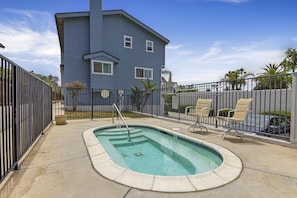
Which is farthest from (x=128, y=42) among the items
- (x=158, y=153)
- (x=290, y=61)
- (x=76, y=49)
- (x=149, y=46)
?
(x=290, y=61)

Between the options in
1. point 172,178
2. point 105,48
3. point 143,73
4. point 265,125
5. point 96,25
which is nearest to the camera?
point 172,178

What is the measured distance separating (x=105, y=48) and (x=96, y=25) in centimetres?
196

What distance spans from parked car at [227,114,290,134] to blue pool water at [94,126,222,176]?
6.73 feet

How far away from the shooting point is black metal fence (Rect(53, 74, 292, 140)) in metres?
5.16

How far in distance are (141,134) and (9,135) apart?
Answer: 4612mm

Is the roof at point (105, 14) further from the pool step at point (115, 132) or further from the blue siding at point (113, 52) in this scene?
the pool step at point (115, 132)

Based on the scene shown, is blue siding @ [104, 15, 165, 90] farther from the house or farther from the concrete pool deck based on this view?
the concrete pool deck

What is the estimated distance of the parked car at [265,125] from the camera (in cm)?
502

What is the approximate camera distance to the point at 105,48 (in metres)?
15.2

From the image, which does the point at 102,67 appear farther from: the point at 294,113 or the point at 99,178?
the point at 294,113

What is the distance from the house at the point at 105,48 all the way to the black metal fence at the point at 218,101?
1.33 meters

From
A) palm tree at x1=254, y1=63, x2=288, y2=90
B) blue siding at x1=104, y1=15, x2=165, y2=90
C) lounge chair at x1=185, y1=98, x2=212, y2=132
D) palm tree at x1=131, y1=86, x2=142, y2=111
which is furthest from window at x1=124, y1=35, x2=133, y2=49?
lounge chair at x1=185, y1=98, x2=212, y2=132

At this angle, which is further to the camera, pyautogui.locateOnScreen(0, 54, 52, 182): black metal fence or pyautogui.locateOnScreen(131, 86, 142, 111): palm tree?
pyautogui.locateOnScreen(131, 86, 142, 111): palm tree

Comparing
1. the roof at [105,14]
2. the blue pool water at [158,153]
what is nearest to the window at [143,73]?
the roof at [105,14]
